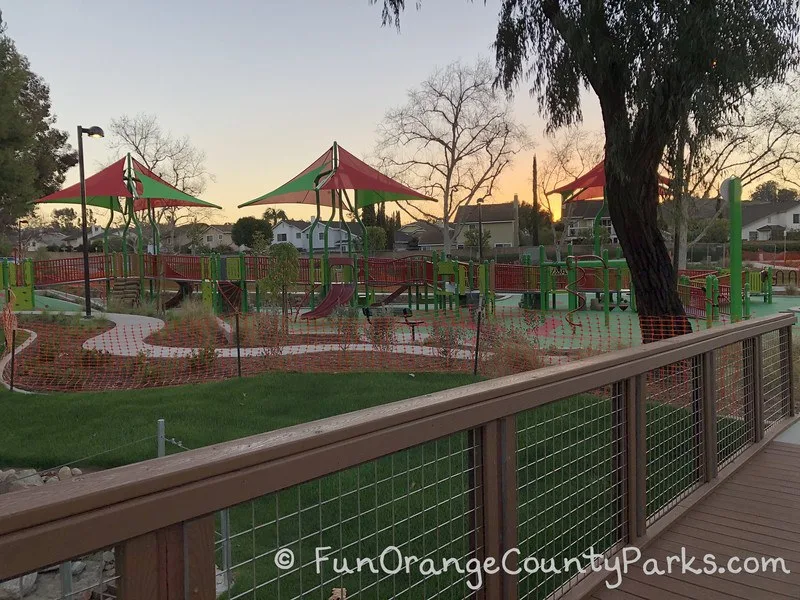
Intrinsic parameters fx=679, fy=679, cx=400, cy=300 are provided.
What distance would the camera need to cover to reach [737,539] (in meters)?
3.46

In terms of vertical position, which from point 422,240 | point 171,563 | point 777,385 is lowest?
point 777,385

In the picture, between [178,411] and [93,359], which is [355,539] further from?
[93,359]

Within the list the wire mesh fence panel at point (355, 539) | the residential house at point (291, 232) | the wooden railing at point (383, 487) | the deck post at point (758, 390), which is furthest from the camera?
the residential house at point (291, 232)

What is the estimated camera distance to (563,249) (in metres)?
61.5

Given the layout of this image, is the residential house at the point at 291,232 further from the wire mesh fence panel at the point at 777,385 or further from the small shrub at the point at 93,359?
the wire mesh fence panel at the point at 777,385

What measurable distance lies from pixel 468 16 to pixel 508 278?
39.9 feet

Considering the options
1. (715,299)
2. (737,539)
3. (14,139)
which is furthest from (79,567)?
(14,139)

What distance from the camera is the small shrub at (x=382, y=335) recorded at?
38.2ft

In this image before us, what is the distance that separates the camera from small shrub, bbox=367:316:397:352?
11655 millimetres

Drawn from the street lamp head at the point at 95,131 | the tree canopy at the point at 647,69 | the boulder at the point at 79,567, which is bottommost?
the boulder at the point at 79,567

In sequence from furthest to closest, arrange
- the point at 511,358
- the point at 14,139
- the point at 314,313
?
1. the point at 14,139
2. the point at 314,313
3. the point at 511,358

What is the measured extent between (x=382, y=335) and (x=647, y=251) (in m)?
5.01

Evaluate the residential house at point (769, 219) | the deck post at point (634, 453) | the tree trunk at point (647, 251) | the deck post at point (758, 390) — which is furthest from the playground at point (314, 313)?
the residential house at point (769, 219)

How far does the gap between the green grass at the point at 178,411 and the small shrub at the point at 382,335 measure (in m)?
2.50
